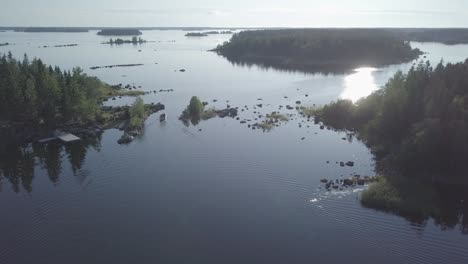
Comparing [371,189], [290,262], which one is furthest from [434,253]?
[290,262]

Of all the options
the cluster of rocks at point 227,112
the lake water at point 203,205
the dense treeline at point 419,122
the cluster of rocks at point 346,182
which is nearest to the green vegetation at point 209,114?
the cluster of rocks at point 227,112

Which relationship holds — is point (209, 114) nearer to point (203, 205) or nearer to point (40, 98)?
point (40, 98)

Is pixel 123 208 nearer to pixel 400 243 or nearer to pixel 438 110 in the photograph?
pixel 400 243

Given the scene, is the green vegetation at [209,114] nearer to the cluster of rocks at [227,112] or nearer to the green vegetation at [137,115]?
the cluster of rocks at [227,112]

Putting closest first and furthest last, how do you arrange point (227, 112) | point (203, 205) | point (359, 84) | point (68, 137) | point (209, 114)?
point (203, 205), point (68, 137), point (209, 114), point (227, 112), point (359, 84)

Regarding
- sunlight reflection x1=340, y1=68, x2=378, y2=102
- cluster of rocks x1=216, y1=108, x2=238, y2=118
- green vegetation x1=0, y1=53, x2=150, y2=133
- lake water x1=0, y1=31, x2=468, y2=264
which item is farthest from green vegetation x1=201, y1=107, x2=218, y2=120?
sunlight reflection x1=340, y1=68, x2=378, y2=102

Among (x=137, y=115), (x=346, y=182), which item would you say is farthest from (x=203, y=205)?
(x=137, y=115)

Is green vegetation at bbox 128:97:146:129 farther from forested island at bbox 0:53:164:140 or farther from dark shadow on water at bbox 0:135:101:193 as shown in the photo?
dark shadow on water at bbox 0:135:101:193
